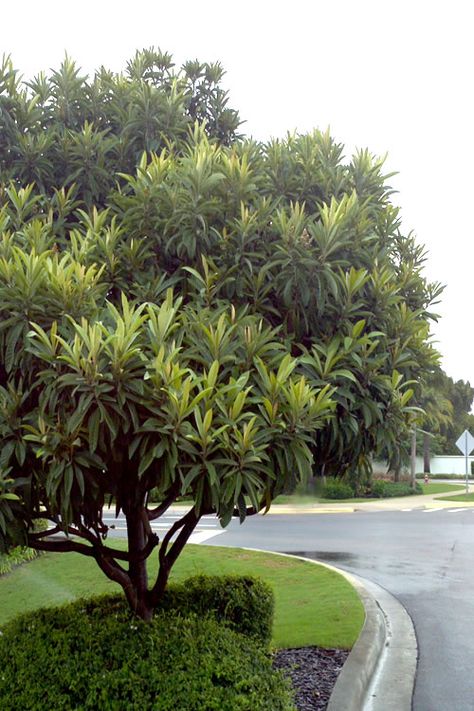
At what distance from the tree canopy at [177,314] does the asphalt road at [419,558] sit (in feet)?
9.88

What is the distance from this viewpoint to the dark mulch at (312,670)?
6.30 metres

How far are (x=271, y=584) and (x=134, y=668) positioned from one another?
642 centimetres

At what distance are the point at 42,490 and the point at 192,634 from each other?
171cm

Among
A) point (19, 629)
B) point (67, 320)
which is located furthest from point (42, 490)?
point (19, 629)

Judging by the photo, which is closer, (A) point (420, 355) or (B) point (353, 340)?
(B) point (353, 340)

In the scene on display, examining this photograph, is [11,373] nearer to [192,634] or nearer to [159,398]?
[159,398]

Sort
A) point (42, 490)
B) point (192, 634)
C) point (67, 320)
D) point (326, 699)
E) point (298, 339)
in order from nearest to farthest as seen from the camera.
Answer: point (67, 320)
point (42, 490)
point (298, 339)
point (192, 634)
point (326, 699)

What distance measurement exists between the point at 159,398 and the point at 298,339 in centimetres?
142

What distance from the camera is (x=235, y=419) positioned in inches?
162

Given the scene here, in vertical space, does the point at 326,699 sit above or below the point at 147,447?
below

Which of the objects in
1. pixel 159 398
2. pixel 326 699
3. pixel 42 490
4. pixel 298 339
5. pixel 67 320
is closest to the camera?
pixel 159 398

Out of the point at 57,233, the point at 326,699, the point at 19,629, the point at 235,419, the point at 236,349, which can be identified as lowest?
the point at 326,699

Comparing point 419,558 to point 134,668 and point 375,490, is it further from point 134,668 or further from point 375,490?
point 375,490

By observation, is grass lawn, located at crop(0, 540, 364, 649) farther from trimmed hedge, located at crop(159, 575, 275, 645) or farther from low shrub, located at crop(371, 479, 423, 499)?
low shrub, located at crop(371, 479, 423, 499)
